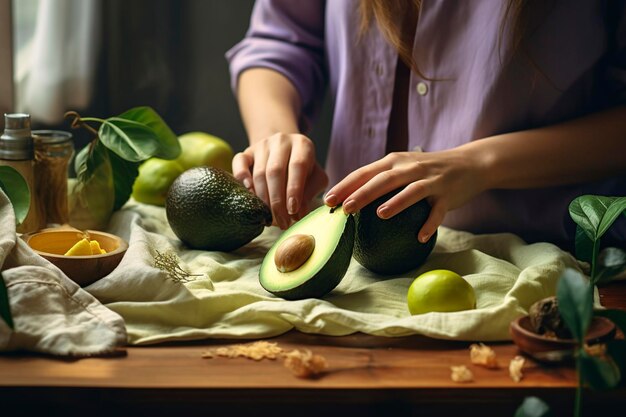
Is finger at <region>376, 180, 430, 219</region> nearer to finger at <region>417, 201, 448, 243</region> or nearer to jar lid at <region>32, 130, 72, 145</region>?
finger at <region>417, 201, 448, 243</region>

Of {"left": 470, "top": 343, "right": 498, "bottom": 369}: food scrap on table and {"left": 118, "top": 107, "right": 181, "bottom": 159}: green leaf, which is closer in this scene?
{"left": 470, "top": 343, "right": 498, "bottom": 369}: food scrap on table

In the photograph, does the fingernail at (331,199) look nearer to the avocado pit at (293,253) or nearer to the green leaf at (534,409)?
the avocado pit at (293,253)

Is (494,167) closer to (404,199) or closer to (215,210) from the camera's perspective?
(404,199)

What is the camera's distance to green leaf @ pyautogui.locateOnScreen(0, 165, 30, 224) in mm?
993

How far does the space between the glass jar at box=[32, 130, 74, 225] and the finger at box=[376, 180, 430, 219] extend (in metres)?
0.42

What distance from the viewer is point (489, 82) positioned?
1178 millimetres

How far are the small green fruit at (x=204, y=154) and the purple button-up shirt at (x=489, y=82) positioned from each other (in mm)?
202

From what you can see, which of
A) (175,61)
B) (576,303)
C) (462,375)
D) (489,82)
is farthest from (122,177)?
(175,61)

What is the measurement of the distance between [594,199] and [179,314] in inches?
16.6

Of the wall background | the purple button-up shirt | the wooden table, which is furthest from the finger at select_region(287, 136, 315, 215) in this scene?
the wall background

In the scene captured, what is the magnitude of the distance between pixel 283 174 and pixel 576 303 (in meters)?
0.53

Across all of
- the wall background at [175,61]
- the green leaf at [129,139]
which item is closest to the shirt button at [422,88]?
the green leaf at [129,139]

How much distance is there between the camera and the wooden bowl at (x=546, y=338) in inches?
30.1

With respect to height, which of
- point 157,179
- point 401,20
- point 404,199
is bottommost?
point 157,179
